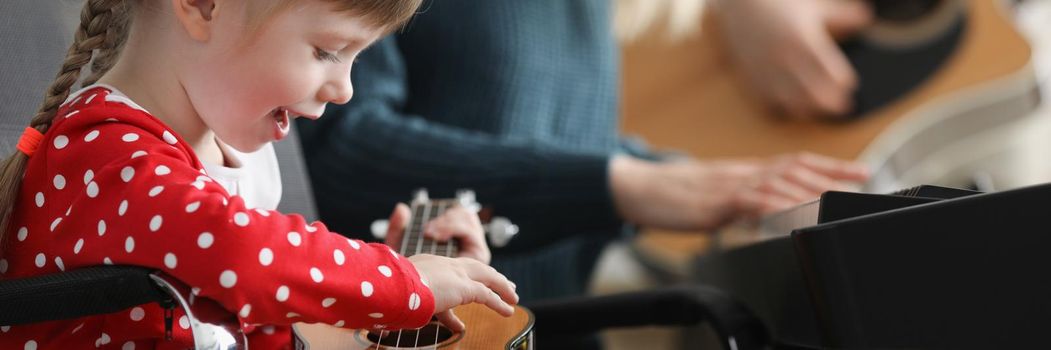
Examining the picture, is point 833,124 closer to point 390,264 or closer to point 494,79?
point 494,79

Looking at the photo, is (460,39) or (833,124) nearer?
(460,39)

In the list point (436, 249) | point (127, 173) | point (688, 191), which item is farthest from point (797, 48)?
point (127, 173)

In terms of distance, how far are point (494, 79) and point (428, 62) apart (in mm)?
71

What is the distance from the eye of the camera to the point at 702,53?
1446 millimetres

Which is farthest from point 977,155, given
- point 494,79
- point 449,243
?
point 449,243

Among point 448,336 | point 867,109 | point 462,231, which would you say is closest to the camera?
point 448,336

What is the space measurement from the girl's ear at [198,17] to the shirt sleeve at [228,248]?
0.06 meters

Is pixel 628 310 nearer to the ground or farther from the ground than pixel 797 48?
nearer to the ground

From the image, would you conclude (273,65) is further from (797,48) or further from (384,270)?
(797,48)

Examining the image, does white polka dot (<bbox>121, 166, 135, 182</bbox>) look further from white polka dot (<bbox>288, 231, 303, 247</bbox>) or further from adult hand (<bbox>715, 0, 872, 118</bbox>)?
adult hand (<bbox>715, 0, 872, 118</bbox>)

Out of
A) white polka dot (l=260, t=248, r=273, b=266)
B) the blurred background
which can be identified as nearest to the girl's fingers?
white polka dot (l=260, t=248, r=273, b=266)

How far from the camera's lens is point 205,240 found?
424mm

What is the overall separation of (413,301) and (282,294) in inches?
2.3

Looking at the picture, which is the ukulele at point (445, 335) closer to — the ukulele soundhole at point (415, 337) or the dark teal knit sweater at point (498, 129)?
the ukulele soundhole at point (415, 337)
